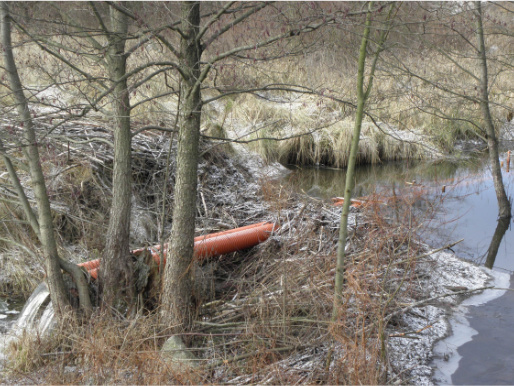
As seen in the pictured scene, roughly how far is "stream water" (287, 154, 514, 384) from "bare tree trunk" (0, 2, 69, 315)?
315 cm

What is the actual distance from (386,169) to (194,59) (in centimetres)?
842

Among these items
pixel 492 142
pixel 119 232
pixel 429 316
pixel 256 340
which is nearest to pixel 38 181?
pixel 119 232

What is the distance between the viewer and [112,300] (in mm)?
4391

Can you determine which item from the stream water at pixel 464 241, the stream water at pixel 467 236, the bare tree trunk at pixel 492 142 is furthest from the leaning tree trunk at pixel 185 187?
the bare tree trunk at pixel 492 142

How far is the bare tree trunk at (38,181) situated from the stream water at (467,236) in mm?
3147

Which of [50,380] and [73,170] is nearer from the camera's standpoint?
[50,380]

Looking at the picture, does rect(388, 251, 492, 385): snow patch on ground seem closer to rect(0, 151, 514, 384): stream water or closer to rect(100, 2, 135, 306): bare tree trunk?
rect(0, 151, 514, 384): stream water

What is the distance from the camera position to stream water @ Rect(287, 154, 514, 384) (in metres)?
4.29

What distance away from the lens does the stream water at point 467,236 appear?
14.1ft

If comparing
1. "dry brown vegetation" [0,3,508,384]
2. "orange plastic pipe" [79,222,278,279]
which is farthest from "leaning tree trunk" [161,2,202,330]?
"orange plastic pipe" [79,222,278,279]

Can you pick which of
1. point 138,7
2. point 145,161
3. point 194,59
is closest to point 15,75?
point 138,7

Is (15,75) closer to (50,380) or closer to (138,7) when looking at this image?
(138,7)

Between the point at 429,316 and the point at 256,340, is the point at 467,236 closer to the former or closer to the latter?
the point at 429,316

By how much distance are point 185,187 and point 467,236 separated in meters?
5.20
